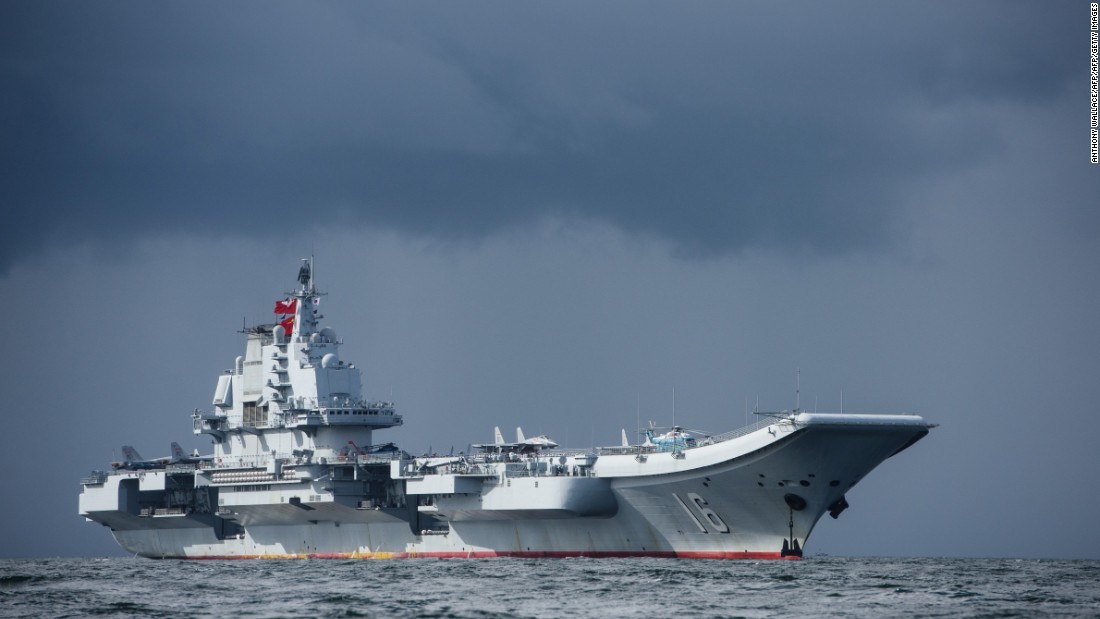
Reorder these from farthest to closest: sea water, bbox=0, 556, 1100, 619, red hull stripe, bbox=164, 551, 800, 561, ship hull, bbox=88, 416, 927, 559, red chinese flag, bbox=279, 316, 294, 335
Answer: red chinese flag, bbox=279, 316, 294, 335
red hull stripe, bbox=164, 551, 800, 561
ship hull, bbox=88, 416, 927, 559
sea water, bbox=0, 556, 1100, 619

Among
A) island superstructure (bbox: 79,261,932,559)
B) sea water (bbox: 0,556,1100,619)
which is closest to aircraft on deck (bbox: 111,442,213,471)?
island superstructure (bbox: 79,261,932,559)

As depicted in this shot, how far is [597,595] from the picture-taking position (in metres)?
37.3

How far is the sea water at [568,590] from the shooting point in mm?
34375

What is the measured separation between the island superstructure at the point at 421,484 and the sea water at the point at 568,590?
5.20 ft

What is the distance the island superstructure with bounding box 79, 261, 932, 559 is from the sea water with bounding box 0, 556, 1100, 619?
1585 mm

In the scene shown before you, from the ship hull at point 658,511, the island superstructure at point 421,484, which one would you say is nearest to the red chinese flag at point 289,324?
the island superstructure at point 421,484

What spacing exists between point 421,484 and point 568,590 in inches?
590

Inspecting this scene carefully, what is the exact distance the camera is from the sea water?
34.4 m

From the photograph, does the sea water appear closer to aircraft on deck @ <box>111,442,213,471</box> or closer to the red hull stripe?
the red hull stripe

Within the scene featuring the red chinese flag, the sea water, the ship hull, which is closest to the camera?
the sea water

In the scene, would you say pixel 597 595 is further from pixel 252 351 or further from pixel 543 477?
pixel 252 351

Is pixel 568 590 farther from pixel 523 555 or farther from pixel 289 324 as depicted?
pixel 289 324

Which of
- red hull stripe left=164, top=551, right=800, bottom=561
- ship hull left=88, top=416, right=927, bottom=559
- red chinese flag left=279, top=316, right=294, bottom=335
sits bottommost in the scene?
red hull stripe left=164, top=551, right=800, bottom=561

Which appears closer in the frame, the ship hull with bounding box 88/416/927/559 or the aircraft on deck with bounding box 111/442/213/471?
the ship hull with bounding box 88/416/927/559
